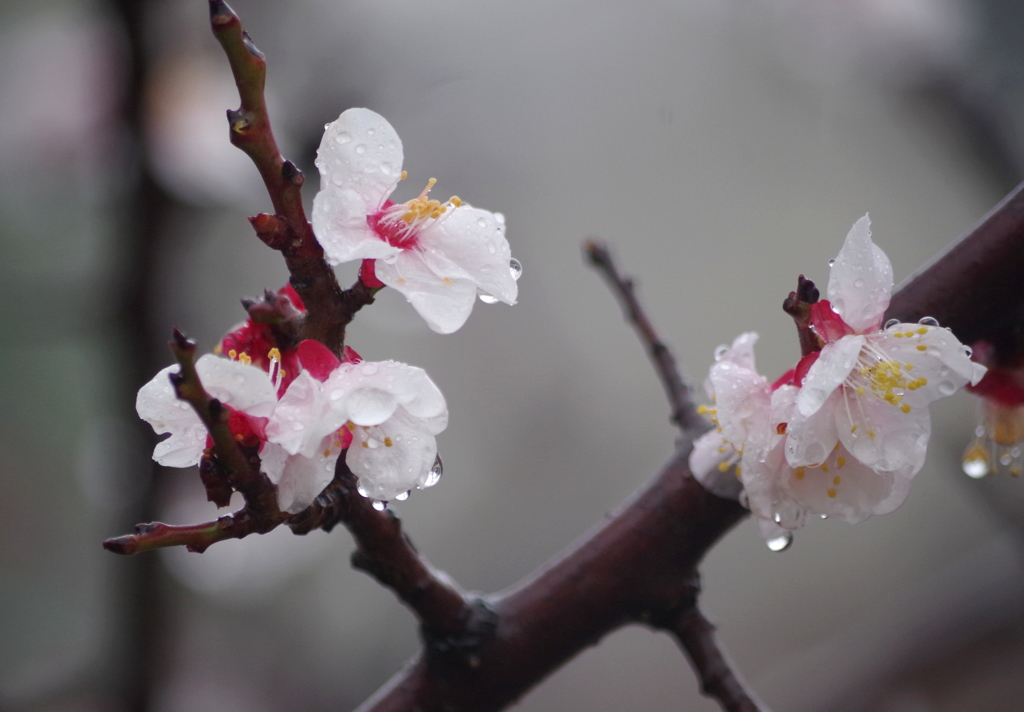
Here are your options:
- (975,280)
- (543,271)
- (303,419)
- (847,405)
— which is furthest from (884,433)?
(543,271)

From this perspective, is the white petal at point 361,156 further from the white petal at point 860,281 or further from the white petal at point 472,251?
the white petal at point 860,281

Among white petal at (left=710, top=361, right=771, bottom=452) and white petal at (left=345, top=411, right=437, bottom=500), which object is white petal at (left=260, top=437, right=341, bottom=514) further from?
white petal at (left=710, top=361, right=771, bottom=452)

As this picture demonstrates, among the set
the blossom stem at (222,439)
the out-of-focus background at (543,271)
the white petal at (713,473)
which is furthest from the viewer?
the out-of-focus background at (543,271)

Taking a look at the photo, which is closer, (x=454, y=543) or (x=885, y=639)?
(x=885, y=639)

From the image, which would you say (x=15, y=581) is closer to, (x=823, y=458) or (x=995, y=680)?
(x=823, y=458)

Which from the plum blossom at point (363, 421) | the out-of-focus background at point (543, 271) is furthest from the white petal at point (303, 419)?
the out-of-focus background at point (543, 271)


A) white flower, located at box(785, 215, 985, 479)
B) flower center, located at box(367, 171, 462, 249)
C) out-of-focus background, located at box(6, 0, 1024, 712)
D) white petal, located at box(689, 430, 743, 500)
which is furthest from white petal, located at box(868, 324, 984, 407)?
out-of-focus background, located at box(6, 0, 1024, 712)

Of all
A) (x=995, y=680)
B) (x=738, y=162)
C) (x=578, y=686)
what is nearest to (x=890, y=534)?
(x=995, y=680)
